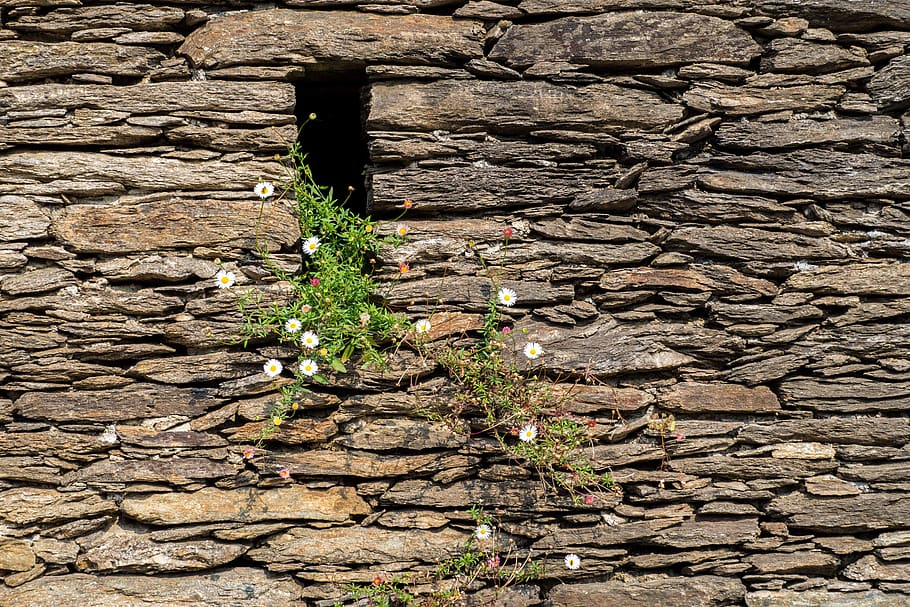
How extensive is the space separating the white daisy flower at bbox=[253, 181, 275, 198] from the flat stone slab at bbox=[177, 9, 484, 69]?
0.51 m

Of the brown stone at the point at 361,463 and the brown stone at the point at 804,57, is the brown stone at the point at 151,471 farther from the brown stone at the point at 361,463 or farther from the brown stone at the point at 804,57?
the brown stone at the point at 804,57

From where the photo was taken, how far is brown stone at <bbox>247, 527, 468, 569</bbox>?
9.51 feet

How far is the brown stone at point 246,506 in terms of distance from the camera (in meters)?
2.85

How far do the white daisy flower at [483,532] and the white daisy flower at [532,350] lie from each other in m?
0.71

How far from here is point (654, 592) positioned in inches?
120

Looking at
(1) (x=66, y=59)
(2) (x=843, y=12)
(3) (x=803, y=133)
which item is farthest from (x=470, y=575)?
(2) (x=843, y=12)

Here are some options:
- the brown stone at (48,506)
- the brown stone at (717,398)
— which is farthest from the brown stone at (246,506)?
the brown stone at (717,398)

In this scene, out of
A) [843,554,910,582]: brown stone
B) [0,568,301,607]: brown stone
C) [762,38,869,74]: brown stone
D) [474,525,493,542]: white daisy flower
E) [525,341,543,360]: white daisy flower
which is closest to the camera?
[0,568,301,607]: brown stone

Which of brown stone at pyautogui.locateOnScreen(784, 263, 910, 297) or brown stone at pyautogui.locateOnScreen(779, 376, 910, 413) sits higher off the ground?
brown stone at pyautogui.locateOnScreen(784, 263, 910, 297)

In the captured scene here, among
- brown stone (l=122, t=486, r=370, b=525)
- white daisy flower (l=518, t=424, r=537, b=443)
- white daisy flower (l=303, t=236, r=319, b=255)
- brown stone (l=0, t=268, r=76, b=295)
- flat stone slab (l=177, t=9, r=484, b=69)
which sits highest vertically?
flat stone slab (l=177, t=9, r=484, b=69)

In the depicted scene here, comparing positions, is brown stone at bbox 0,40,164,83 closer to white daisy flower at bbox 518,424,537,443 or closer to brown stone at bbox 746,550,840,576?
white daisy flower at bbox 518,424,537,443

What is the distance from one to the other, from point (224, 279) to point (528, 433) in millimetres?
1351

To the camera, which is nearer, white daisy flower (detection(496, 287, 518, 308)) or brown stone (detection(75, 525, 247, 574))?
brown stone (detection(75, 525, 247, 574))

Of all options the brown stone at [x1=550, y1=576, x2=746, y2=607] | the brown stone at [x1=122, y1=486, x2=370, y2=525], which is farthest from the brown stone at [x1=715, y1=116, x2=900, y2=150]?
the brown stone at [x1=122, y1=486, x2=370, y2=525]
